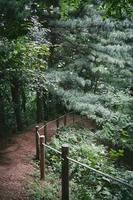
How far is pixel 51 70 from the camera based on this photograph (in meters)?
16.5

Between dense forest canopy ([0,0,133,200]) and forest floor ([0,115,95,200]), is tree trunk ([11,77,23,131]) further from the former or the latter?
forest floor ([0,115,95,200])

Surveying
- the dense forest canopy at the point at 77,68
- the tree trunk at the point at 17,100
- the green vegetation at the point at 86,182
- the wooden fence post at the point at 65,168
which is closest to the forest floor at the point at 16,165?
the green vegetation at the point at 86,182

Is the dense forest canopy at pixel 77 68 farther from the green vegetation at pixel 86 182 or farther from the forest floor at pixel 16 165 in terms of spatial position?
the forest floor at pixel 16 165

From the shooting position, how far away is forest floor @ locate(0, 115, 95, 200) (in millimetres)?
7801

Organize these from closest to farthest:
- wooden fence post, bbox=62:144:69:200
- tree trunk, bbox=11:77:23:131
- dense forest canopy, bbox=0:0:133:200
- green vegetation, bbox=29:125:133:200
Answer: wooden fence post, bbox=62:144:69:200 < green vegetation, bbox=29:125:133:200 < dense forest canopy, bbox=0:0:133:200 < tree trunk, bbox=11:77:23:131

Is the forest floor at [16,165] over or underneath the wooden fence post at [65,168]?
underneath

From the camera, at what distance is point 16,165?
10055mm

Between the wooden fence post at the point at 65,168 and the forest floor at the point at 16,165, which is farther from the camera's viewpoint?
the forest floor at the point at 16,165

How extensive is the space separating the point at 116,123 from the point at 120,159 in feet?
4.89

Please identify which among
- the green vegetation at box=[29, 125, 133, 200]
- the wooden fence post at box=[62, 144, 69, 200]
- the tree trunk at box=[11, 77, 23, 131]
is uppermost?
the wooden fence post at box=[62, 144, 69, 200]

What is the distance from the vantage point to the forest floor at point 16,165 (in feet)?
25.6

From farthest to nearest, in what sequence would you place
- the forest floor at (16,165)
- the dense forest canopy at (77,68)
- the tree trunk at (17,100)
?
the tree trunk at (17,100) < the dense forest canopy at (77,68) < the forest floor at (16,165)

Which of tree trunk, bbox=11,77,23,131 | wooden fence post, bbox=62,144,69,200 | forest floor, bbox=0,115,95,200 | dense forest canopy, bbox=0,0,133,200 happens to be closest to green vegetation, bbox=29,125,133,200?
forest floor, bbox=0,115,95,200

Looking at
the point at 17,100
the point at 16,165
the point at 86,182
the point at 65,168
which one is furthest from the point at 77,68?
the point at 65,168
